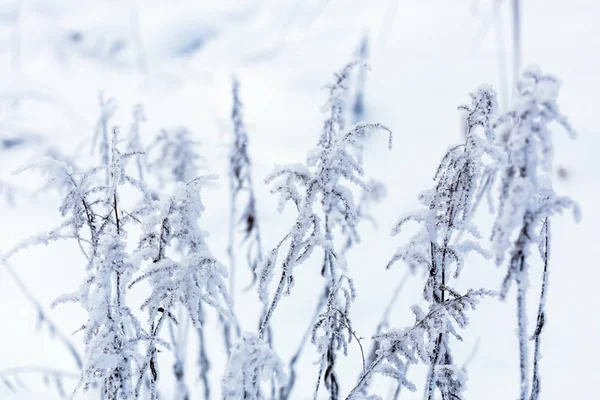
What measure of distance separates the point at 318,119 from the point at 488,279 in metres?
2.26

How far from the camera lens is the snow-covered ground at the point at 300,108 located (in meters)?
2.80

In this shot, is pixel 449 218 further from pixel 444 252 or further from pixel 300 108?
pixel 300 108

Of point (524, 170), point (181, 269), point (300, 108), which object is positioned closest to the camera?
point (524, 170)

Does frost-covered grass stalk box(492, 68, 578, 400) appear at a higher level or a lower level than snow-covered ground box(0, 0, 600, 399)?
lower

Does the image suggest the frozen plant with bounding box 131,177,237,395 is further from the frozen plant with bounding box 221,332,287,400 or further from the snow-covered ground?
the snow-covered ground

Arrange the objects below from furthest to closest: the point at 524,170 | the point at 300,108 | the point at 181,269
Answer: the point at 300,108, the point at 181,269, the point at 524,170

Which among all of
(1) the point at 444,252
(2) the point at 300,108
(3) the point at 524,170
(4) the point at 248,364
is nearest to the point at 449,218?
(1) the point at 444,252

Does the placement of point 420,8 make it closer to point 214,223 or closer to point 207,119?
point 207,119

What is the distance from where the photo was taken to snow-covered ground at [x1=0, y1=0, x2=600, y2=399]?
2.80 m

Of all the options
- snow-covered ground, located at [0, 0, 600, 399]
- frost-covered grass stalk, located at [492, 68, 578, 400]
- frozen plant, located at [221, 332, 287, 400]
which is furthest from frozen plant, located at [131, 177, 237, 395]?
snow-covered ground, located at [0, 0, 600, 399]

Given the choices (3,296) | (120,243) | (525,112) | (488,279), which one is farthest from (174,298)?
(3,296)

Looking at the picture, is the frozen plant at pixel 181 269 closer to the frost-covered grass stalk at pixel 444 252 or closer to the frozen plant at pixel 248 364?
the frozen plant at pixel 248 364

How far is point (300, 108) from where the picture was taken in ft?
16.6

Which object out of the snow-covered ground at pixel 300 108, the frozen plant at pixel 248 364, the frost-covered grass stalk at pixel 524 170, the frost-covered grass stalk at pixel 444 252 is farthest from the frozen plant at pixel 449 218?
the snow-covered ground at pixel 300 108
